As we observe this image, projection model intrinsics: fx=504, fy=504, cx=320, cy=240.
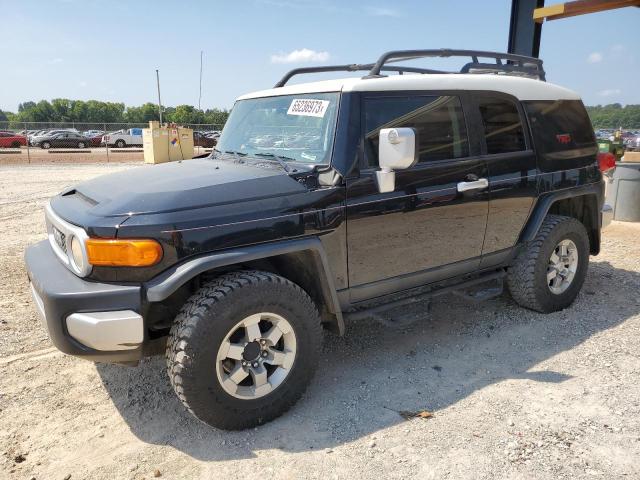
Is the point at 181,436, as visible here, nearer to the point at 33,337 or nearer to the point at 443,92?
the point at 33,337

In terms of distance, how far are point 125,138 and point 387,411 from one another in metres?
39.6

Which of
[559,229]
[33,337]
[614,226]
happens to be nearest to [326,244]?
[559,229]

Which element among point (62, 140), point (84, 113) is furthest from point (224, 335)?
point (84, 113)

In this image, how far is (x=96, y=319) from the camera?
8.26 feet

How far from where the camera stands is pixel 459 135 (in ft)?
12.2

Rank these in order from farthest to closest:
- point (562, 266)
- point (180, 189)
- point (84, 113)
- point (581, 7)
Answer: point (84, 113) → point (581, 7) → point (562, 266) → point (180, 189)

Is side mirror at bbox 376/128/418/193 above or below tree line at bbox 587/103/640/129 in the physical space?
below

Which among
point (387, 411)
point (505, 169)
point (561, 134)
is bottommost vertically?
point (387, 411)

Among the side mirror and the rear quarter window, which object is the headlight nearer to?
the side mirror

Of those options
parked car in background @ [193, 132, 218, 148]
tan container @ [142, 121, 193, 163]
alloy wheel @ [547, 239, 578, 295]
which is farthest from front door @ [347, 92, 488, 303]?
parked car in background @ [193, 132, 218, 148]

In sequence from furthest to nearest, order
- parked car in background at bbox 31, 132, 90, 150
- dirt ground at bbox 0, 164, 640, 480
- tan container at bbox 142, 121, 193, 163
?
parked car in background at bbox 31, 132, 90, 150
tan container at bbox 142, 121, 193, 163
dirt ground at bbox 0, 164, 640, 480

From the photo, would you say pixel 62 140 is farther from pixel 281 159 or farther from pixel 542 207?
pixel 542 207

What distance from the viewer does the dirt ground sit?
2633 mm

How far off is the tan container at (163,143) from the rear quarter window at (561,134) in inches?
694
